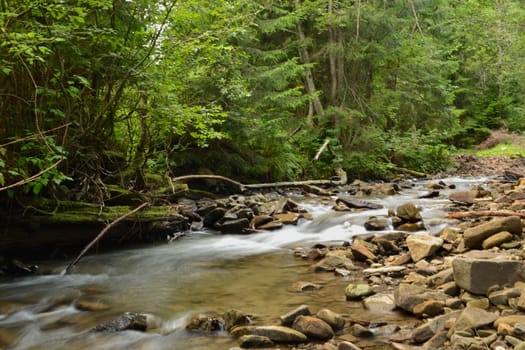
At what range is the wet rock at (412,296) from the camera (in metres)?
3.84

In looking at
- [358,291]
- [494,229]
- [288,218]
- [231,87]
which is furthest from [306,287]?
[231,87]

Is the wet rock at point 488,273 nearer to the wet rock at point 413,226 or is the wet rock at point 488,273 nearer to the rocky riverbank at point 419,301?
the rocky riverbank at point 419,301

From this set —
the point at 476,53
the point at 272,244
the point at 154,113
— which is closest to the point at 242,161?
the point at 272,244

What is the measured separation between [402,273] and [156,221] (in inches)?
170

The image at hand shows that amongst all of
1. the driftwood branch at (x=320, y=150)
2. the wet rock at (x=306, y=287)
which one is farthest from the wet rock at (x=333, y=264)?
the driftwood branch at (x=320, y=150)

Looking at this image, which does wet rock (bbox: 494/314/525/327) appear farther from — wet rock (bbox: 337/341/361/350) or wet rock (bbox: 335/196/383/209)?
wet rock (bbox: 335/196/383/209)

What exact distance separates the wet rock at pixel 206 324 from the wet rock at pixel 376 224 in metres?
4.35

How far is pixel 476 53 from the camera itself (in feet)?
90.5

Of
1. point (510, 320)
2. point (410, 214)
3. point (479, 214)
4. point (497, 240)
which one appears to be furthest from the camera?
point (410, 214)

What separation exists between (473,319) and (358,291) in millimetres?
1371

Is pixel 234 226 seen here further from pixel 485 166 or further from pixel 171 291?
pixel 485 166

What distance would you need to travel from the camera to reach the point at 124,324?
13.0ft

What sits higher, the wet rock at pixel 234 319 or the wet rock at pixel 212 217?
the wet rock at pixel 212 217

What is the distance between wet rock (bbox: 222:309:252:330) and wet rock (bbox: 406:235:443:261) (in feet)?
8.08
